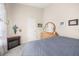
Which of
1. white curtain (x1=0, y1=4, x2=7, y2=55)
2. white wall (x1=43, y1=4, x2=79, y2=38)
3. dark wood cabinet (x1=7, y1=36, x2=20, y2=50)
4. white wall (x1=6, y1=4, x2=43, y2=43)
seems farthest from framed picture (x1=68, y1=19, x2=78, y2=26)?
white curtain (x1=0, y1=4, x2=7, y2=55)

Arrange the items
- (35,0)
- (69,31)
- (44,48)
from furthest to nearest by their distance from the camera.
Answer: (69,31)
(44,48)
(35,0)

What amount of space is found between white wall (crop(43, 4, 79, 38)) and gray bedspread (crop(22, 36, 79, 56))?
0.08m

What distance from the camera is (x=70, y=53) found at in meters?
1.09

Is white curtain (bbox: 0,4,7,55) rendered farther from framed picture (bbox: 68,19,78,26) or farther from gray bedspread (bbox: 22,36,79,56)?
framed picture (bbox: 68,19,78,26)

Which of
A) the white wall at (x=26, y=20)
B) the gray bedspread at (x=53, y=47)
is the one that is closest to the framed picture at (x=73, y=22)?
the gray bedspread at (x=53, y=47)

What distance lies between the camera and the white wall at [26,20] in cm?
123

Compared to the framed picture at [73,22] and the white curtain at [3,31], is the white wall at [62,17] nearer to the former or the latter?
the framed picture at [73,22]

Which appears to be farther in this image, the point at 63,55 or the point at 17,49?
the point at 17,49

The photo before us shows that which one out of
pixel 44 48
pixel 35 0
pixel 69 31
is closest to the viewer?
pixel 35 0

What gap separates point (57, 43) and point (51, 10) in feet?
1.51

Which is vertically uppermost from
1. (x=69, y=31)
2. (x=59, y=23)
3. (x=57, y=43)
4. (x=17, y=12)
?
(x=17, y=12)

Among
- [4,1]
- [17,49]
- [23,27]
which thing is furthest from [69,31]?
[4,1]

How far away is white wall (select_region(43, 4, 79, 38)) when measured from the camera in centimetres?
127

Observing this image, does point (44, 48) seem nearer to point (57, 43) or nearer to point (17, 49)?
point (57, 43)
